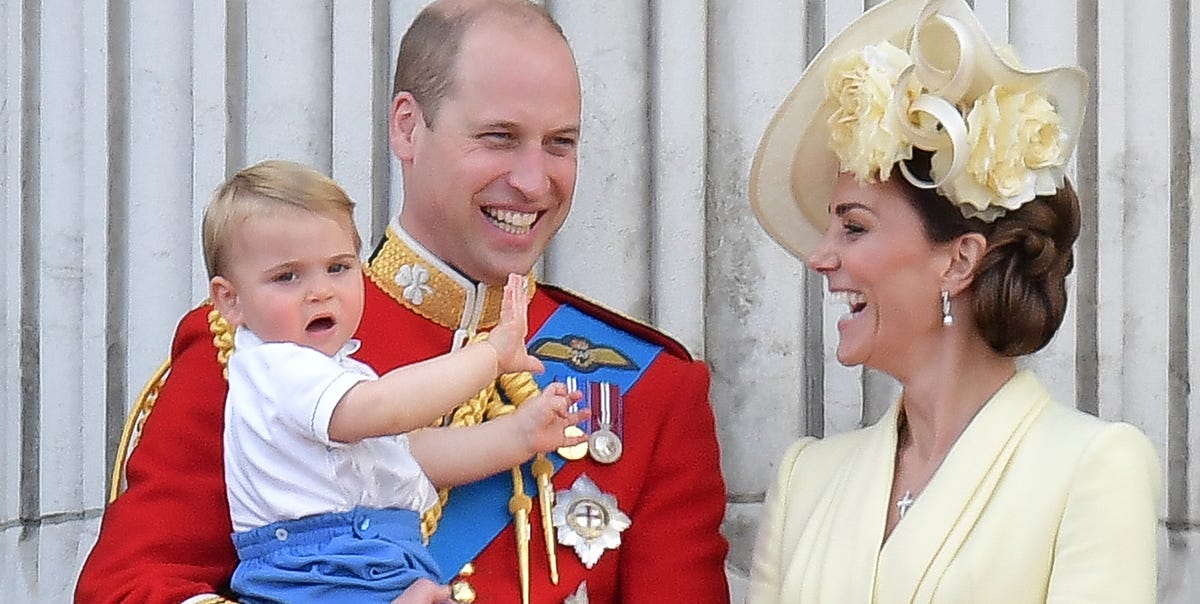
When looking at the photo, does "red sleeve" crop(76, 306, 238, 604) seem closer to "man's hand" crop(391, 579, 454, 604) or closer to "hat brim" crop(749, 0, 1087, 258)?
"man's hand" crop(391, 579, 454, 604)

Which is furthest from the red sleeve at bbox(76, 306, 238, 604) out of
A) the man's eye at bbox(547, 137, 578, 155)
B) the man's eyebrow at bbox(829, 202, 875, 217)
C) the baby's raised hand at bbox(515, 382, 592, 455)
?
the man's eyebrow at bbox(829, 202, 875, 217)

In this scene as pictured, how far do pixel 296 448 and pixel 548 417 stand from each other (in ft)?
1.09

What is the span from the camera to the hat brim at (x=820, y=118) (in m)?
2.55

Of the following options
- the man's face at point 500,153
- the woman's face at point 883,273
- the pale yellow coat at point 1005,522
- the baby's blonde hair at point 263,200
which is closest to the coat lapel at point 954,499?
the pale yellow coat at point 1005,522

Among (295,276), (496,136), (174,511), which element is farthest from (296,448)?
(496,136)

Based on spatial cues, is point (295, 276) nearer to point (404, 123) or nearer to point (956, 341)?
point (404, 123)

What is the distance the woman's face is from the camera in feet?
8.52

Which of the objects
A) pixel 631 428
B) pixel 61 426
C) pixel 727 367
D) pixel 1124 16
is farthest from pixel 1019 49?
pixel 61 426

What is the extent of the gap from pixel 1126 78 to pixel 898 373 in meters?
0.82

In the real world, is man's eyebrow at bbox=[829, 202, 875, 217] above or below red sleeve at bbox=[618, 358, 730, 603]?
above

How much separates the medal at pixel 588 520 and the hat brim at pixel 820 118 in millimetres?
429

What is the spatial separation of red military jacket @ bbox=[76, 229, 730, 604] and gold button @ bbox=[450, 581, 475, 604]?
0.6 inches

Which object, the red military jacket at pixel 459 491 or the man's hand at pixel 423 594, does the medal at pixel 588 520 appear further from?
the man's hand at pixel 423 594

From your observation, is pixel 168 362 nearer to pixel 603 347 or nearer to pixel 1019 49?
pixel 603 347
